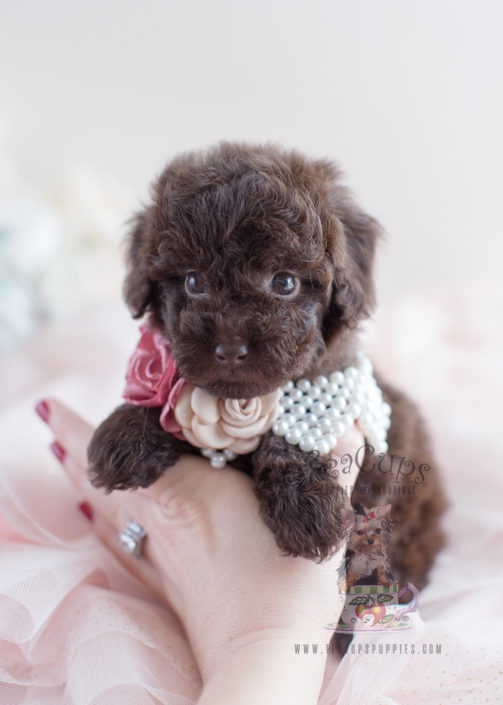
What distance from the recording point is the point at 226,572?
148cm

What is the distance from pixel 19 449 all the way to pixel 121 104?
103 inches

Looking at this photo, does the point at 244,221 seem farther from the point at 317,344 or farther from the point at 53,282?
the point at 53,282

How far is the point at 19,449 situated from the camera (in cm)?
231

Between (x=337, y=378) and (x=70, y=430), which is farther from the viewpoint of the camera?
(x=70, y=430)

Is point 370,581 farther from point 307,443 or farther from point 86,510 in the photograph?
point 86,510

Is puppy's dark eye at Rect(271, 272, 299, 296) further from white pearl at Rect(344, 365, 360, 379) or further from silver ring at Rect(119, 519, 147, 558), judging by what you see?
silver ring at Rect(119, 519, 147, 558)

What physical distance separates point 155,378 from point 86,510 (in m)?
0.84

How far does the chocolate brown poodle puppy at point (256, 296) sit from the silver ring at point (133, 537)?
0.38m

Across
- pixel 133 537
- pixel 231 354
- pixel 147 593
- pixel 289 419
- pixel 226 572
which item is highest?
pixel 231 354

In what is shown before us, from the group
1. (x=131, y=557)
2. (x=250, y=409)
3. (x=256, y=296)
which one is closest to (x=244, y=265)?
(x=256, y=296)

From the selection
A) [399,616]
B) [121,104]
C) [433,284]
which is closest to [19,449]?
[399,616]

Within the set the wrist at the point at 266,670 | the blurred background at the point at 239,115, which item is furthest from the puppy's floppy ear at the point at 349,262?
the blurred background at the point at 239,115

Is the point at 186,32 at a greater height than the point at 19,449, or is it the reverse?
the point at 186,32

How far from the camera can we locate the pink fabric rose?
1479 mm
